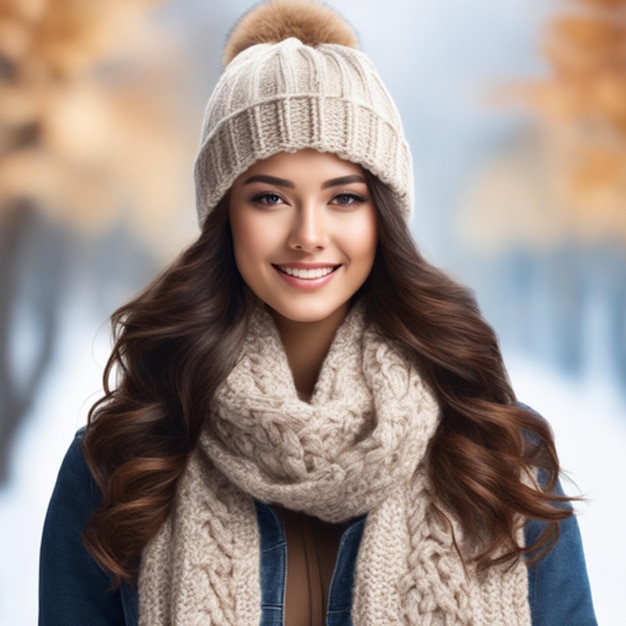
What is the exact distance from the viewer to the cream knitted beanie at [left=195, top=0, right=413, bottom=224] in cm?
177

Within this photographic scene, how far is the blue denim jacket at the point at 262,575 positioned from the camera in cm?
182

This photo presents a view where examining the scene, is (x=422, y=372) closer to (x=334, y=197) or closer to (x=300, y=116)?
(x=334, y=197)

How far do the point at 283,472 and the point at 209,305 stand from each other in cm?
33

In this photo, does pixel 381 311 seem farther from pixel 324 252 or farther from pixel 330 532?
pixel 330 532

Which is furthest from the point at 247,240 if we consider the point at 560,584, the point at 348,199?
the point at 560,584

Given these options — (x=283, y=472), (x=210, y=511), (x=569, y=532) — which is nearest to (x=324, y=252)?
(x=283, y=472)

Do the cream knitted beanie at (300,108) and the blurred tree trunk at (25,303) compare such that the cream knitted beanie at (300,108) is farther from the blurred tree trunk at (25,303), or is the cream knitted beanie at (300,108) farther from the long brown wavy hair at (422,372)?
the blurred tree trunk at (25,303)

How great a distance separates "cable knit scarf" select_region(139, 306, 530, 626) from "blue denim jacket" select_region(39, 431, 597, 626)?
0.04m

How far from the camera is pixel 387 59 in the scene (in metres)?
3.34

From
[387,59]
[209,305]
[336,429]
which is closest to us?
[336,429]

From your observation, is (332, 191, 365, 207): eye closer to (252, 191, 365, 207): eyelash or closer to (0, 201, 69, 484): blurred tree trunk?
(252, 191, 365, 207): eyelash

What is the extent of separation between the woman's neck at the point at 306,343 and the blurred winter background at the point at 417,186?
1443 millimetres

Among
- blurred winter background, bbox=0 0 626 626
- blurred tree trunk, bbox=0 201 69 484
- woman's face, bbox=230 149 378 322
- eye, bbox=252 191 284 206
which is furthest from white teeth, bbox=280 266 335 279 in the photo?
blurred tree trunk, bbox=0 201 69 484

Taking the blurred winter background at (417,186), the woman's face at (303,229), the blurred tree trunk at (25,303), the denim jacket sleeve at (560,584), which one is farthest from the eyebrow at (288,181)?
the blurred tree trunk at (25,303)
